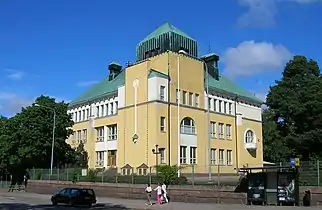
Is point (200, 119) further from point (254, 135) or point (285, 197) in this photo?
point (285, 197)

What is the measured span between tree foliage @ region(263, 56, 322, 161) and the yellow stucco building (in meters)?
6.20

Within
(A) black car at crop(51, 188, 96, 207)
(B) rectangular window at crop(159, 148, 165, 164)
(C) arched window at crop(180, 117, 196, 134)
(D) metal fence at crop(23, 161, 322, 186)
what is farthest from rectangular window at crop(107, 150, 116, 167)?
(A) black car at crop(51, 188, 96, 207)

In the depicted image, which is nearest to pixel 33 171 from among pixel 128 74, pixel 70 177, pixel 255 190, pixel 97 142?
pixel 70 177

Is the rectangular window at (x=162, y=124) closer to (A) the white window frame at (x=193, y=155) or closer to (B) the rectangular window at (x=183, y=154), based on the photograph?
(B) the rectangular window at (x=183, y=154)

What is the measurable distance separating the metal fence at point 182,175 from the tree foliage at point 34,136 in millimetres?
2344

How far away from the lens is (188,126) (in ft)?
191

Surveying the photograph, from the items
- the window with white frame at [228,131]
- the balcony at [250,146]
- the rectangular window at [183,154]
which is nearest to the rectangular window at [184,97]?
the rectangular window at [183,154]

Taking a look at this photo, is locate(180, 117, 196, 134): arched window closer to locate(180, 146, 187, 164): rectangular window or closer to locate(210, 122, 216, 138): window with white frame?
locate(180, 146, 187, 164): rectangular window

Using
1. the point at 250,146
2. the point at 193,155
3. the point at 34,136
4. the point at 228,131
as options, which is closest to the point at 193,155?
the point at 193,155

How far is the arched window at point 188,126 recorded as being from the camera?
57166 millimetres

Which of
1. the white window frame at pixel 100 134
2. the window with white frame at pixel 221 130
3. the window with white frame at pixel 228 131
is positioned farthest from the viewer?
the window with white frame at pixel 228 131

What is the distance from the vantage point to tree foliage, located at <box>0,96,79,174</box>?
5425 centimetres

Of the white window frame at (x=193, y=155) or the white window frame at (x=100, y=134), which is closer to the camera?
the white window frame at (x=193, y=155)

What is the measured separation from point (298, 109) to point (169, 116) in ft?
52.5
